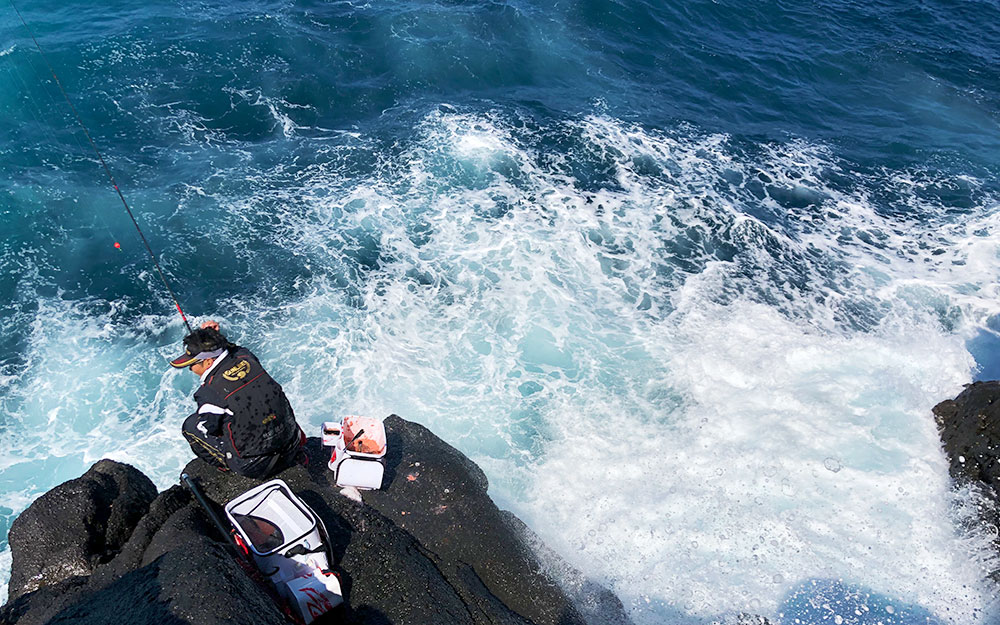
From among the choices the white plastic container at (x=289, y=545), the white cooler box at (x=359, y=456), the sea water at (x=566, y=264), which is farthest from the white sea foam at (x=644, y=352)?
the white plastic container at (x=289, y=545)

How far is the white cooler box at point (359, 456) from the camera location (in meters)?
7.65

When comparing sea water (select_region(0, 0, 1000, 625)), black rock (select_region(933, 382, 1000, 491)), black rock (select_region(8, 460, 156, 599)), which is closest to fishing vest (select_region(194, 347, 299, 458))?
black rock (select_region(8, 460, 156, 599))

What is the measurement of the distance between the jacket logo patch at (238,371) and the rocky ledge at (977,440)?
418 inches

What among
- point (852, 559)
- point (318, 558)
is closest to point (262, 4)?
point (318, 558)

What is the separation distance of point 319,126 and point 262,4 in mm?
8335

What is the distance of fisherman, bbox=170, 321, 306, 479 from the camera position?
253 inches

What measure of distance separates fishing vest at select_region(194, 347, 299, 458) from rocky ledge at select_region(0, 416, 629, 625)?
80 centimetres

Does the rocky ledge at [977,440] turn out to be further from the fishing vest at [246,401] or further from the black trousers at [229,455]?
the fishing vest at [246,401]

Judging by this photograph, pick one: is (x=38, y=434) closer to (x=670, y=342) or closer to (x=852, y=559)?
(x=670, y=342)

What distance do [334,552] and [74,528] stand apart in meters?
2.72

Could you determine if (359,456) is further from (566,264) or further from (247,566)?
(566,264)

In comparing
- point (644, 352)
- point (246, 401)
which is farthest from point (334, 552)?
point (644, 352)

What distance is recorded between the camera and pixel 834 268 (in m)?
15.1

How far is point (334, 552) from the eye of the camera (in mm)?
6562
